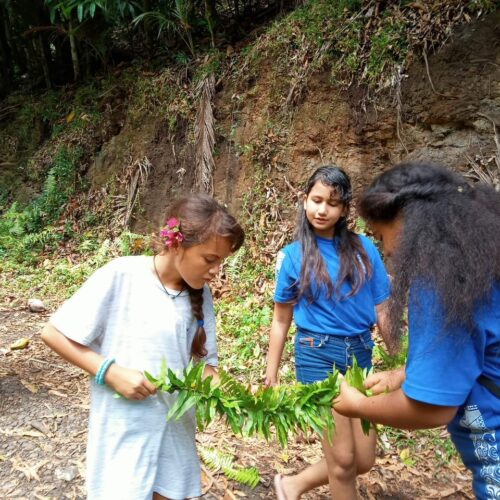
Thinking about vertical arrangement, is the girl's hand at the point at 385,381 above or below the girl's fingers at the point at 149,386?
below

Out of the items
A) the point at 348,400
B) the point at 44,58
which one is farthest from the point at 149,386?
the point at 44,58

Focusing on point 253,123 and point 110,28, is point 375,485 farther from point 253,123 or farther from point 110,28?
point 110,28

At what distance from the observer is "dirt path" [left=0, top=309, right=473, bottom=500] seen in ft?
10.2

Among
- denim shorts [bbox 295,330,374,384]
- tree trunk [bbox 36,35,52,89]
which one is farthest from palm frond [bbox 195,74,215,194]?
tree trunk [bbox 36,35,52,89]

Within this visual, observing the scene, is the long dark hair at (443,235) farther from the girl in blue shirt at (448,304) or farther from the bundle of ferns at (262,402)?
the bundle of ferns at (262,402)

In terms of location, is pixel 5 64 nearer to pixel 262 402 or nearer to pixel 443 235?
pixel 262 402

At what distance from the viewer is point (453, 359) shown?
1272mm

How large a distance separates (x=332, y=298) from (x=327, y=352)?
0.30 meters

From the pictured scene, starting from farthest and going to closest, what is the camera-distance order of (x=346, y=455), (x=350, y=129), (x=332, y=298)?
(x=350, y=129), (x=332, y=298), (x=346, y=455)

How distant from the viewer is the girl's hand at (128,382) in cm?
174

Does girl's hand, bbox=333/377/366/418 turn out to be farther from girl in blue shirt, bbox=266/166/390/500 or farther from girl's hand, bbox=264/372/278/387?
girl's hand, bbox=264/372/278/387

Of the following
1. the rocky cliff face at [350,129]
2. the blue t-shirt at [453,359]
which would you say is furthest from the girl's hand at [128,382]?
the rocky cliff face at [350,129]

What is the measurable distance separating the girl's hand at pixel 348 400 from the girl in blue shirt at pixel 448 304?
203 millimetres

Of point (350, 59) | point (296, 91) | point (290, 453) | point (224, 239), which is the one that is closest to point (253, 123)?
point (296, 91)
